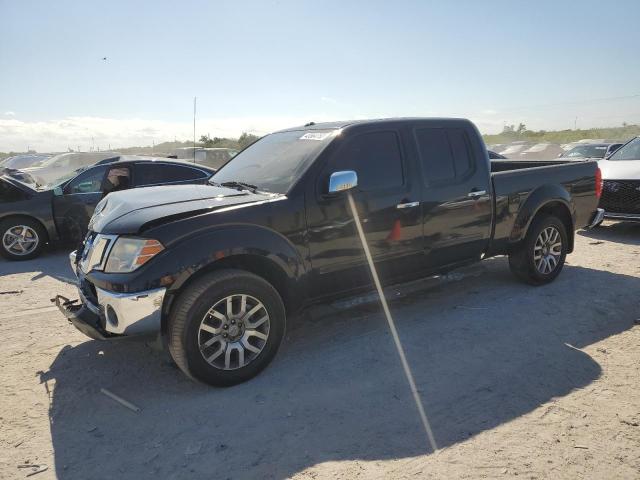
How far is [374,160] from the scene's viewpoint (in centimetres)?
416

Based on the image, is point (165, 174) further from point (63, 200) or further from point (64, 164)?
point (64, 164)

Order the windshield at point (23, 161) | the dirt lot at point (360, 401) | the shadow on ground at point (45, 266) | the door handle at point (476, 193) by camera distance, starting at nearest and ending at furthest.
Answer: the dirt lot at point (360, 401)
the door handle at point (476, 193)
the shadow on ground at point (45, 266)
the windshield at point (23, 161)

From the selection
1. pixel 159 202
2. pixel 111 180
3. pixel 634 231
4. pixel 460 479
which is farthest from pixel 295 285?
pixel 634 231

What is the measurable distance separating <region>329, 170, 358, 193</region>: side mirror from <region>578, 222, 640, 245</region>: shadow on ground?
21.0 feet

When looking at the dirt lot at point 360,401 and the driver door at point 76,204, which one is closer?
the dirt lot at point 360,401

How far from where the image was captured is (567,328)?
437 cm

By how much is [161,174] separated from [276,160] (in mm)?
4520

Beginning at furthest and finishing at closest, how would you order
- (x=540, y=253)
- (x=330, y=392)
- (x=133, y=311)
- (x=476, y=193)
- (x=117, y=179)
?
(x=117, y=179)
(x=540, y=253)
(x=476, y=193)
(x=330, y=392)
(x=133, y=311)

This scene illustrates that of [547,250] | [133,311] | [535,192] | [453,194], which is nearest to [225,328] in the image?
[133,311]

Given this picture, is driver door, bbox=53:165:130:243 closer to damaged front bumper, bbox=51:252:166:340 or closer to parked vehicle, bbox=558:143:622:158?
damaged front bumper, bbox=51:252:166:340

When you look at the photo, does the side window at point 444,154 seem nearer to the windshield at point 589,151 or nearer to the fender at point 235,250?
the fender at point 235,250

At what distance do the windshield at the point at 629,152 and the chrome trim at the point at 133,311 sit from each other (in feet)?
31.4

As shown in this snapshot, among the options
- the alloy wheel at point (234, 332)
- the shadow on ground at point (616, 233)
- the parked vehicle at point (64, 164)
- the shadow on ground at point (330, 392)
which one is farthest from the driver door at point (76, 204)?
the parked vehicle at point (64, 164)

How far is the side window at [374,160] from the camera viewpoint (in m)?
4.03
